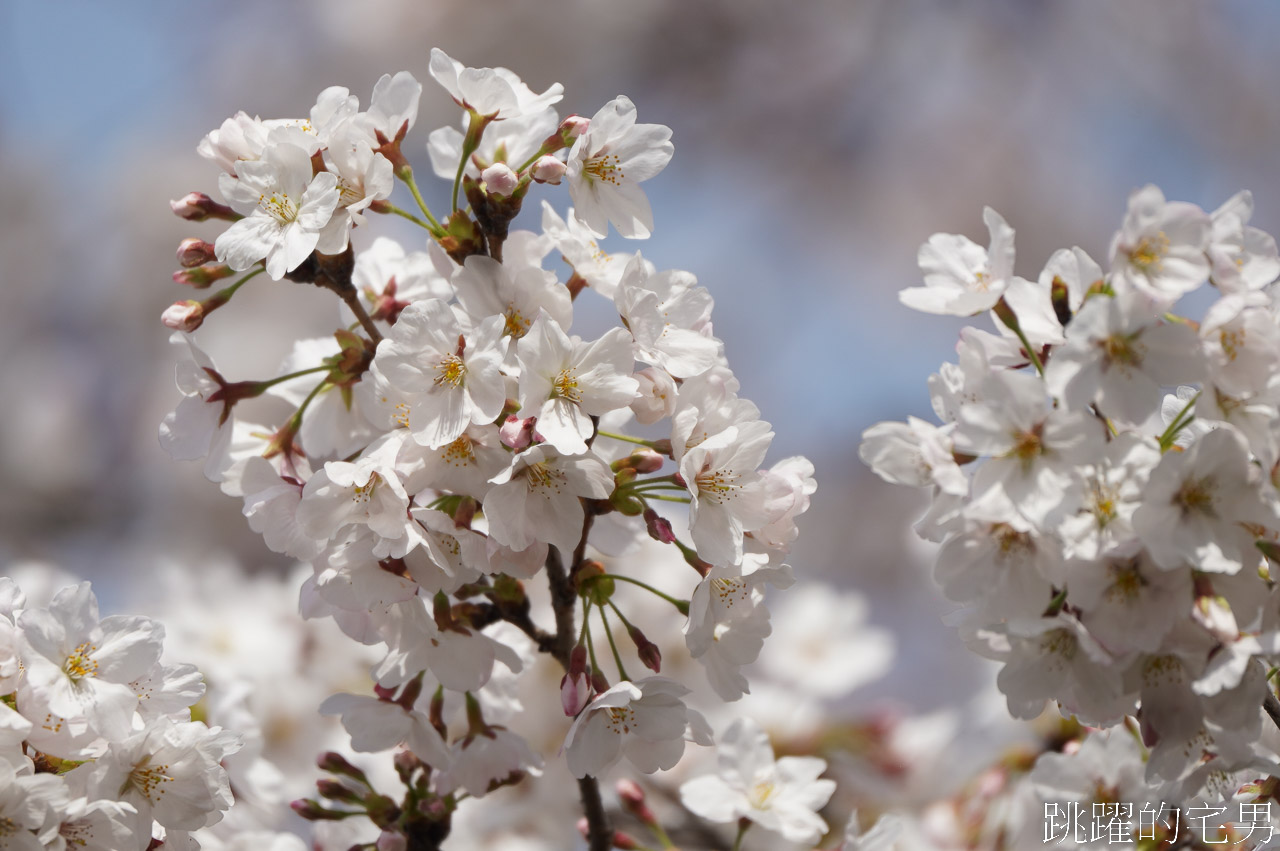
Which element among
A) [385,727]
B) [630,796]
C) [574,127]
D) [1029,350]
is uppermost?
[574,127]

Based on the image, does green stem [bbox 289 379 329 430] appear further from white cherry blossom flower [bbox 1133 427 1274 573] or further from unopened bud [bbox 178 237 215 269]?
white cherry blossom flower [bbox 1133 427 1274 573]

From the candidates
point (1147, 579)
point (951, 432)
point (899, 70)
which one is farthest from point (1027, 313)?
point (899, 70)

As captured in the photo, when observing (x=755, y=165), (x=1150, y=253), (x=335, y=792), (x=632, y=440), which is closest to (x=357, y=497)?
(x=632, y=440)

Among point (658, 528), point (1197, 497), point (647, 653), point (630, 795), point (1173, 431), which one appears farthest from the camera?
point (630, 795)

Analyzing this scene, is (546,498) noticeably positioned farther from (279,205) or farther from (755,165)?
(755,165)

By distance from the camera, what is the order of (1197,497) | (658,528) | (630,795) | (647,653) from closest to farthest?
(1197,497), (658,528), (647,653), (630,795)

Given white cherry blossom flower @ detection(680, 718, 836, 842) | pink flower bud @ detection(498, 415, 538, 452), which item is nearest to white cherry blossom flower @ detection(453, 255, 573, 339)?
pink flower bud @ detection(498, 415, 538, 452)

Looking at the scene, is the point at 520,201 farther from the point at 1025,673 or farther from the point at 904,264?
the point at 904,264

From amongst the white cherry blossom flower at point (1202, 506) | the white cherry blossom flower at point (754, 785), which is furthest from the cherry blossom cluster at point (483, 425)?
the white cherry blossom flower at point (1202, 506)
